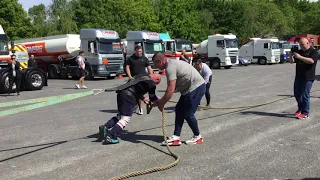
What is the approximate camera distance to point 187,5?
2071 inches

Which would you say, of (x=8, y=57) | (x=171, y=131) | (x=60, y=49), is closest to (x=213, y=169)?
(x=171, y=131)

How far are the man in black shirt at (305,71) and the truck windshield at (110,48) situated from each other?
15.5 meters

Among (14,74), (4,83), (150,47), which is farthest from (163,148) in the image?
(150,47)

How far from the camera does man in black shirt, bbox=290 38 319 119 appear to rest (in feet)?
26.4

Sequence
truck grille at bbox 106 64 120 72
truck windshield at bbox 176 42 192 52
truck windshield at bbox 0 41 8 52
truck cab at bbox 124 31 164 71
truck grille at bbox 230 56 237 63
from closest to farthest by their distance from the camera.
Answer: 1. truck windshield at bbox 0 41 8 52
2. truck grille at bbox 106 64 120 72
3. truck cab at bbox 124 31 164 71
4. truck windshield at bbox 176 42 192 52
5. truck grille at bbox 230 56 237 63

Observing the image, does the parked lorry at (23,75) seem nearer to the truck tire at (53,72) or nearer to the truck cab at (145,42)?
the truck tire at (53,72)

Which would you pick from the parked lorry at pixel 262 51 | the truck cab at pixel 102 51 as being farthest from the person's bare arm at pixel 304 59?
the parked lorry at pixel 262 51

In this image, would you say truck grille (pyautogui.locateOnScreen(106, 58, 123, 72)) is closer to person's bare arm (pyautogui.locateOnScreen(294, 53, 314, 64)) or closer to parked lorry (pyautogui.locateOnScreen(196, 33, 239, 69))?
parked lorry (pyautogui.locateOnScreen(196, 33, 239, 69))

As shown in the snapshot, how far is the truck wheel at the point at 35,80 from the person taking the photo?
56.2 feet

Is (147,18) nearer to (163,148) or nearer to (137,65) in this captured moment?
(137,65)

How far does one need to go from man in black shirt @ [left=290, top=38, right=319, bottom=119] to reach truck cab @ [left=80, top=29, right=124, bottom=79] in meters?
15.4

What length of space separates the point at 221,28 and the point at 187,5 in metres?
10.3

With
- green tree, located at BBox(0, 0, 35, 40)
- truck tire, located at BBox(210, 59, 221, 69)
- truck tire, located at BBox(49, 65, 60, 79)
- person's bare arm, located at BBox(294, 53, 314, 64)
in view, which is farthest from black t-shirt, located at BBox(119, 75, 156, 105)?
green tree, located at BBox(0, 0, 35, 40)

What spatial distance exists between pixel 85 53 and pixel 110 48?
1552 mm
